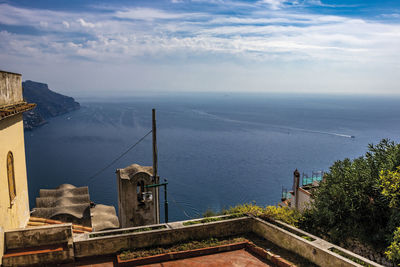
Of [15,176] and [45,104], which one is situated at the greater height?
[15,176]

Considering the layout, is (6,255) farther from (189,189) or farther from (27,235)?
(189,189)

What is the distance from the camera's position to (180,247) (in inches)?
318

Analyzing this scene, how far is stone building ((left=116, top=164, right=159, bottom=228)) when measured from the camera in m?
16.0

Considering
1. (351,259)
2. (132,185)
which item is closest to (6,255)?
(351,259)

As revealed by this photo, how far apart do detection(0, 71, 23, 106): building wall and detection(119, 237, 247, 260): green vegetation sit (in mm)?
5581

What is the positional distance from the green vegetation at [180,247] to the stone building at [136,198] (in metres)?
7.61

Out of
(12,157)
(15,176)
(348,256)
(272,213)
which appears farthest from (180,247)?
(12,157)

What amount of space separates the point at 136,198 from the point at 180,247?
8.65 meters

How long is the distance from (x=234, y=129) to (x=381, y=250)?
105m

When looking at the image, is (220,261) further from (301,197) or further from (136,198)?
(301,197)

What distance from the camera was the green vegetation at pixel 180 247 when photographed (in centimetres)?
768

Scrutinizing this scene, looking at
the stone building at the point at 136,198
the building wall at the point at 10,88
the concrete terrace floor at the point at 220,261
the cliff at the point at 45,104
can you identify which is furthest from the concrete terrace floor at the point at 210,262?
the cliff at the point at 45,104

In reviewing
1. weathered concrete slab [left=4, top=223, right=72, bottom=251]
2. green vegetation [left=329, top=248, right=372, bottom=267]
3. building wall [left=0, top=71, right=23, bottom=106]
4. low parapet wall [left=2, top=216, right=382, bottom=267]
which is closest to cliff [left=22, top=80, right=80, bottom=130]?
building wall [left=0, top=71, right=23, bottom=106]

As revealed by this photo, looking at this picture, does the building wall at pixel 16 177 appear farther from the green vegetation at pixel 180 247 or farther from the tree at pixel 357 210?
the tree at pixel 357 210
